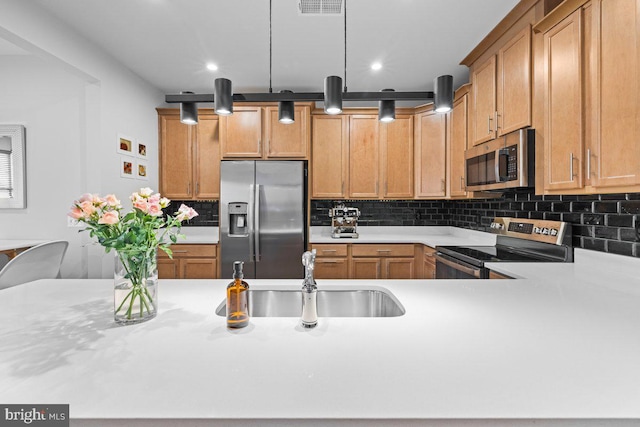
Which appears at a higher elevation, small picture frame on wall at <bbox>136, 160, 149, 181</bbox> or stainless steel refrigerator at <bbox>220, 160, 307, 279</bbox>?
small picture frame on wall at <bbox>136, 160, 149, 181</bbox>

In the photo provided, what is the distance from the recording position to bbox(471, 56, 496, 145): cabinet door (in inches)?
99.6

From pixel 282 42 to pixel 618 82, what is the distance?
2254 mm

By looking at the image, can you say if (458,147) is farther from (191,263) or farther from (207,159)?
(191,263)

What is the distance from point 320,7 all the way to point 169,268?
2982 millimetres

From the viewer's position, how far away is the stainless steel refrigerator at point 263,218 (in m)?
3.41

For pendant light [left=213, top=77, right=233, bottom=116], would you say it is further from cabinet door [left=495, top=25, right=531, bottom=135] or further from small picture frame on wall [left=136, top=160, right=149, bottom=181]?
small picture frame on wall [left=136, top=160, right=149, bottom=181]

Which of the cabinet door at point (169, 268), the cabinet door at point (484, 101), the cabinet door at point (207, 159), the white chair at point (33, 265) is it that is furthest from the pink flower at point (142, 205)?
the cabinet door at point (207, 159)

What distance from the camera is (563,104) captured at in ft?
5.90

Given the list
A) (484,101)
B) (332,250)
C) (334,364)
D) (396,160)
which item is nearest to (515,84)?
(484,101)

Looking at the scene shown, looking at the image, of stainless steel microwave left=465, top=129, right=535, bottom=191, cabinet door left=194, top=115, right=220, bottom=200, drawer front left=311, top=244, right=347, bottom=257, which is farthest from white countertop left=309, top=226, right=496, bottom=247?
cabinet door left=194, top=115, right=220, bottom=200

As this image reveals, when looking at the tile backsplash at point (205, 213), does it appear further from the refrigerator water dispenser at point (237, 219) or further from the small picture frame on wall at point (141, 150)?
the small picture frame on wall at point (141, 150)

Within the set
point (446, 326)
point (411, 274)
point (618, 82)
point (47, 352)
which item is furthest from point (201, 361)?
point (411, 274)

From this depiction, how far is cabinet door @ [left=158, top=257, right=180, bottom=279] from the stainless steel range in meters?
2.76

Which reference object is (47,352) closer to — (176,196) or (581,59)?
(581,59)
